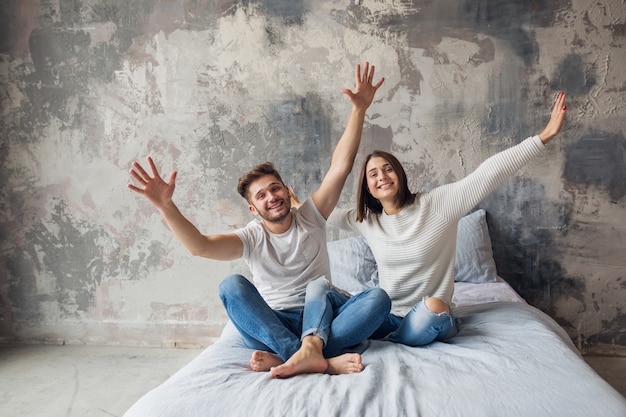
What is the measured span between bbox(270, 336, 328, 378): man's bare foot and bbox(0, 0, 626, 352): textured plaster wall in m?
1.52

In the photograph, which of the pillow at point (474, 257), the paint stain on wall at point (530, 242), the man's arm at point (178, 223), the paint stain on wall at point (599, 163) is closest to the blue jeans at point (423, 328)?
the man's arm at point (178, 223)

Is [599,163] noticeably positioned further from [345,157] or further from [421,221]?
[345,157]

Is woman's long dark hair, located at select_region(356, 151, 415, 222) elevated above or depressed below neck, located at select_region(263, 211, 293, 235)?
above

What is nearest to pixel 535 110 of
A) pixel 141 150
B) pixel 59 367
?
pixel 141 150

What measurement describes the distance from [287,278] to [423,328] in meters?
0.61

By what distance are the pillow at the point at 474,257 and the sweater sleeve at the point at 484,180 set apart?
718 mm

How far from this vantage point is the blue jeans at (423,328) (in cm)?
209

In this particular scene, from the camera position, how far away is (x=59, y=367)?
3244 millimetres

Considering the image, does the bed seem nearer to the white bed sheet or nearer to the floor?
the white bed sheet

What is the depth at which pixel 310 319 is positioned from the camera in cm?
209

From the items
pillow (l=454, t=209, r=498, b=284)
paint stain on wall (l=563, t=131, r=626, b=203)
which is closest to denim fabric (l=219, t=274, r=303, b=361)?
pillow (l=454, t=209, r=498, b=284)

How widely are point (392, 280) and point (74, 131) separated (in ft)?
7.51

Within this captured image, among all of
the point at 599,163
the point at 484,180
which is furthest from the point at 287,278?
the point at 599,163

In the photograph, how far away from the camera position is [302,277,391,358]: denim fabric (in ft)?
6.77
